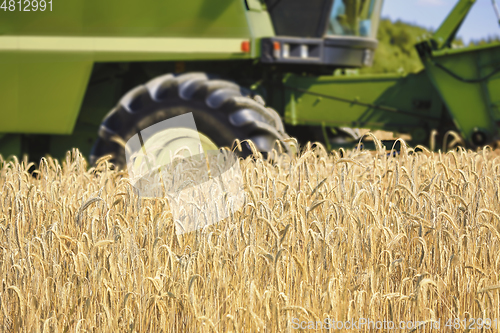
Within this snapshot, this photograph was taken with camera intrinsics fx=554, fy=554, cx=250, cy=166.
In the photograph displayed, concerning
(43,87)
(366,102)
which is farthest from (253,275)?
(366,102)

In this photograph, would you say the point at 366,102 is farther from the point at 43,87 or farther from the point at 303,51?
the point at 43,87

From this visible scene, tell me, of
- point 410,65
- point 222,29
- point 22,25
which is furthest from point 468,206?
point 410,65

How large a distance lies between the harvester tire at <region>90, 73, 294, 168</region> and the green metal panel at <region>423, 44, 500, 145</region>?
172 cm

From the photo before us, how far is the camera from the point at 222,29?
4699 mm

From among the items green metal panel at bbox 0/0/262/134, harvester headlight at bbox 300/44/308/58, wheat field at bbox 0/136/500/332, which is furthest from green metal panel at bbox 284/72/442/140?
wheat field at bbox 0/136/500/332

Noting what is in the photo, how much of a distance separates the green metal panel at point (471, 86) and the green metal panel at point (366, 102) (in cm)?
23

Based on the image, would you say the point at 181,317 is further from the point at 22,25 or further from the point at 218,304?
the point at 22,25

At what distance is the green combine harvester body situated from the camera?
4.71m

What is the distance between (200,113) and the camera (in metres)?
4.38

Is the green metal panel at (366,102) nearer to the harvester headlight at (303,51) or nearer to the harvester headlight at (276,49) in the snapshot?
the harvester headlight at (303,51)

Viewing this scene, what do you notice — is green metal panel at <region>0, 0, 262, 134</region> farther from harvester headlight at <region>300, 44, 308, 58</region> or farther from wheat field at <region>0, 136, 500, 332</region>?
wheat field at <region>0, 136, 500, 332</region>

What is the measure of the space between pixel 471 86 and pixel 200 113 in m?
2.47

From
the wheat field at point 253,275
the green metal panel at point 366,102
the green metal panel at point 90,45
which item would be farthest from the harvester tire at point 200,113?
the wheat field at point 253,275

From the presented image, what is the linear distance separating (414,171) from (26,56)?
3.46 meters
